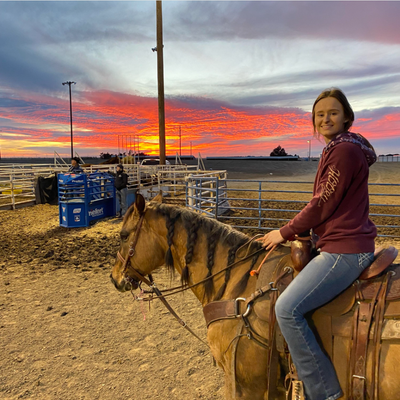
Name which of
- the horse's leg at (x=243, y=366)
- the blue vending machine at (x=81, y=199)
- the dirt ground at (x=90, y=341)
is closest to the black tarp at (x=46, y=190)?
the blue vending machine at (x=81, y=199)

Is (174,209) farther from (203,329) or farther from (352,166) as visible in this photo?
(203,329)

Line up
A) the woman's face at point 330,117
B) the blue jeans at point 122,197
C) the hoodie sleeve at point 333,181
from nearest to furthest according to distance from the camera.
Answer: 1. the hoodie sleeve at point 333,181
2. the woman's face at point 330,117
3. the blue jeans at point 122,197

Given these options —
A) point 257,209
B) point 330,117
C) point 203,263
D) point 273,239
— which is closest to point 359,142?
point 330,117

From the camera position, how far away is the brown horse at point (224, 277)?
5.32 feet

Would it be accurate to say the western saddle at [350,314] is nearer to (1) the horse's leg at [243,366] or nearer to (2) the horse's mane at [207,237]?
(1) the horse's leg at [243,366]

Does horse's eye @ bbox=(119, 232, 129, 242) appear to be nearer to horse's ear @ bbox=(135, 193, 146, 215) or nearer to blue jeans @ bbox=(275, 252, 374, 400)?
horse's ear @ bbox=(135, 193, 146, 215)

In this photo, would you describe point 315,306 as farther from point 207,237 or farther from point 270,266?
point 207,237

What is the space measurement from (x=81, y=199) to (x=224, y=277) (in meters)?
8.56

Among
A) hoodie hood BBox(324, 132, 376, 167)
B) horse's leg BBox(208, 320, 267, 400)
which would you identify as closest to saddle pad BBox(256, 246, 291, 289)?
horse's leg BBox(208, 320, 267, 400)

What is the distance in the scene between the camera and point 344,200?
1.61 m

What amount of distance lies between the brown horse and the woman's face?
2.73 feet

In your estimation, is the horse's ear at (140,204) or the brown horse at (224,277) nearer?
the brown horse at (224,277)

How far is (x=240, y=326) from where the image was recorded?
1.82m

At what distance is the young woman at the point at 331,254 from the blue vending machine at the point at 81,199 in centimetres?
889
